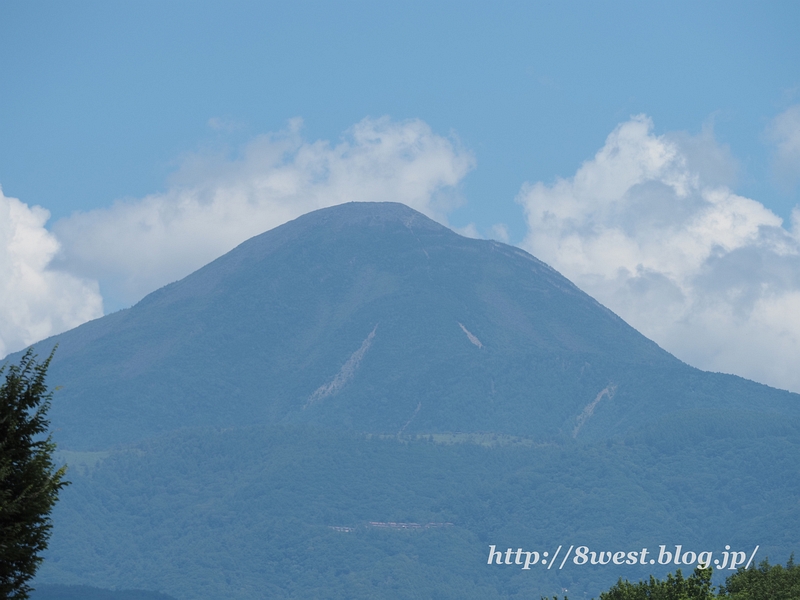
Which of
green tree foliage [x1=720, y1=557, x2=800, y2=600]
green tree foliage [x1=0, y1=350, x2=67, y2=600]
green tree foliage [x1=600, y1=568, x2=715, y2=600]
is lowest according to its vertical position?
green tree foliage [x1=0, y1=350, x2=67, y2=600]

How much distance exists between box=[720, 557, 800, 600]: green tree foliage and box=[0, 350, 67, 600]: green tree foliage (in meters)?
42.1

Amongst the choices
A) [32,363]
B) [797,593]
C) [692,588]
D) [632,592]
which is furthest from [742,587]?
[32,363]

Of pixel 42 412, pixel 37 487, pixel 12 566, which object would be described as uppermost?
pixel 42 412

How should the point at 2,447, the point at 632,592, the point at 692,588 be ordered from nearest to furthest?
1. the point at 2,447
2. the point at 692,588
3. the point at 632,592

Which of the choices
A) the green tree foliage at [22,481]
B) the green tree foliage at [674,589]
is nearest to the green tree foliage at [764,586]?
the green tree foliage at [674,589]

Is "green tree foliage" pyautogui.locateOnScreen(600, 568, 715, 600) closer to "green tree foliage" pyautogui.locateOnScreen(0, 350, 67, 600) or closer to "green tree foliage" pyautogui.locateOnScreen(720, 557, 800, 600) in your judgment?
"green tree foliage" pyautogui.locateOnScreen(720, 557, 800, 600)

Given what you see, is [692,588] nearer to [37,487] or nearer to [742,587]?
[742,587]

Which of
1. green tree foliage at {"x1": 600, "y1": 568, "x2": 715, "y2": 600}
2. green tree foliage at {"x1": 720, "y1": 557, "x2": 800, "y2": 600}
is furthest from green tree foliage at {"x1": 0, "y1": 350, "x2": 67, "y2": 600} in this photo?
green tree foliage at {"x1": 720, "y1": 557, "x2": 800, "y2": 600}

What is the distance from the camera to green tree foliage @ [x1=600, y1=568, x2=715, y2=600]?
52750mm

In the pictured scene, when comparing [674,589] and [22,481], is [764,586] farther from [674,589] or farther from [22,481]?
[22,481]

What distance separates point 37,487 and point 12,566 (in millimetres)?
2096

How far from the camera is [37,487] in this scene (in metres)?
31.3

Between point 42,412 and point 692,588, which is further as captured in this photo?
point 692,588

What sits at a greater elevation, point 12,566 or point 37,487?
point 37,487
